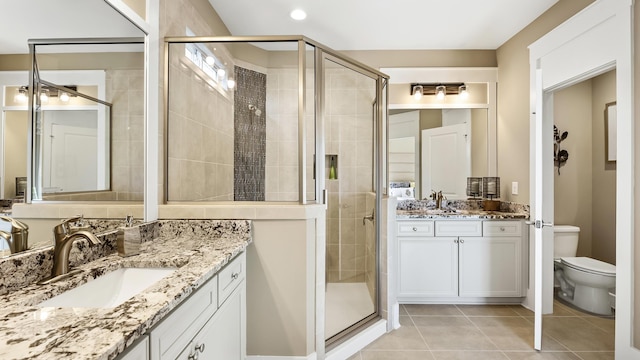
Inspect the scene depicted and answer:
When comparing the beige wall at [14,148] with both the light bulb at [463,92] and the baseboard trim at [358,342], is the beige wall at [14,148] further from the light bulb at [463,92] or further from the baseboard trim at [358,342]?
the light bulb at [463,92]

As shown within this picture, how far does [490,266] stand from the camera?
2863 mm

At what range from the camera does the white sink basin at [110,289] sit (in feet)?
3.21

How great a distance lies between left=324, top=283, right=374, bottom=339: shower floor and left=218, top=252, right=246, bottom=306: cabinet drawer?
72cm

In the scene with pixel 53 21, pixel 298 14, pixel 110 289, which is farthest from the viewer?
pixel 298 14

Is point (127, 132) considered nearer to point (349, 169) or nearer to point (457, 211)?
point (349, 169)

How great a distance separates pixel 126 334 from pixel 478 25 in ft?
11.5

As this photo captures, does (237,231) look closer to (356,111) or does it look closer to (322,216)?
(322,216)

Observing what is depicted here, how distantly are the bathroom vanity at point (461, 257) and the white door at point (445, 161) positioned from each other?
1.74 ft

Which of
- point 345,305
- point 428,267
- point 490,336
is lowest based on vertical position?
point 490,336

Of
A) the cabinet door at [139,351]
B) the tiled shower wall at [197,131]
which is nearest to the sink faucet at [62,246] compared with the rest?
the cabinet door at [139,351]

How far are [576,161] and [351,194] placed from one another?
2638 millimetres

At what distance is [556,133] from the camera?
10.3ft

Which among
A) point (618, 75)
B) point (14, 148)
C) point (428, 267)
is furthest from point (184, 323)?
point (618, 75)

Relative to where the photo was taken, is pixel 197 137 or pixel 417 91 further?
pixel 417 91
